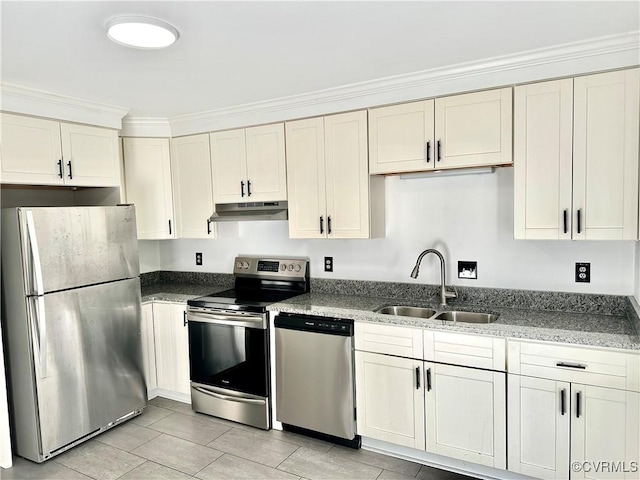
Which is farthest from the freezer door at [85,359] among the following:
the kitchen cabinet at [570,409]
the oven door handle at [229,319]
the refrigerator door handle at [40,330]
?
the kitchen cabinet at [570,409]

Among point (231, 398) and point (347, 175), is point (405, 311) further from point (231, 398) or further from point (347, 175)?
point (231, 398)

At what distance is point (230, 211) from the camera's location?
141 inches

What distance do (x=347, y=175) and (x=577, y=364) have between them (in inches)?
69.3

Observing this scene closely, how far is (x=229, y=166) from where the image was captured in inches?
139

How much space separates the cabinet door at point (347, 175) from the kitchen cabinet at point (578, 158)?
0.96 meters

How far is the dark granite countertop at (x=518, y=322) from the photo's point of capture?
86.1 inches

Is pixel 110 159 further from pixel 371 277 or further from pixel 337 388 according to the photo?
pixel 337 388

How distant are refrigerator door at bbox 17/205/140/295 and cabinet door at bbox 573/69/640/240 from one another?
9.81ft

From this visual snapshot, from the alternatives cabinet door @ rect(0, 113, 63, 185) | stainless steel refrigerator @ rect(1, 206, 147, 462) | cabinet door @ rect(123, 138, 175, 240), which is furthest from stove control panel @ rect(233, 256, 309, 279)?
cabinet door @ rect(0, 113, 63, 185)

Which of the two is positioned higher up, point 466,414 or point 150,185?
point 150,185

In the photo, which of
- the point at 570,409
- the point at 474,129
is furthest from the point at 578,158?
the point at 570,409

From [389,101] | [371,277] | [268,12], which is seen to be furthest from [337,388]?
[268,12]

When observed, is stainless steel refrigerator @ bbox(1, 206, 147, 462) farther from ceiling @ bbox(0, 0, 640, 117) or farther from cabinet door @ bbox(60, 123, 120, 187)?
ceiling @ bbox(0, 0, 640, 117)

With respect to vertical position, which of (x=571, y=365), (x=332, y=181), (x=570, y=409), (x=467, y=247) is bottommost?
(x=570, y=409)
